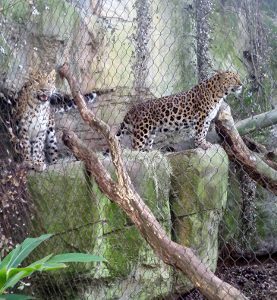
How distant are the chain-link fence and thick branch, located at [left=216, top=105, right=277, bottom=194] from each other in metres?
0.01

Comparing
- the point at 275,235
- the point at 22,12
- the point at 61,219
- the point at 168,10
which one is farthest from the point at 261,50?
the point at 61,219

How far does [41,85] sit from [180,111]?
1257 mm

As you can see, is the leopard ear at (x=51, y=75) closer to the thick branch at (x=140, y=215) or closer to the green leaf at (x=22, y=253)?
the thick branch at (x=140, y=215)

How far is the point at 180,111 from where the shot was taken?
544 centimetres

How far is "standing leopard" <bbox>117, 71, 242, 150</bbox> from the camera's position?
5.34 metres

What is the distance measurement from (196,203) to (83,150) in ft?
3.65

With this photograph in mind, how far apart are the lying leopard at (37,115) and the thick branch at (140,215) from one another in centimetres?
90

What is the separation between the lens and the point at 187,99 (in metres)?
5.46

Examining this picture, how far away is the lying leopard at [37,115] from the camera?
489 cm

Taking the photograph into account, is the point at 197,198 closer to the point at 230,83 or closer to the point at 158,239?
the point at 230,83

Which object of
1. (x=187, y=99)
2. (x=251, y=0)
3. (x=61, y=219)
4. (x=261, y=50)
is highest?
(x=251, y=0)

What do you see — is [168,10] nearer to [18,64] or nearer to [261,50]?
[261,50]

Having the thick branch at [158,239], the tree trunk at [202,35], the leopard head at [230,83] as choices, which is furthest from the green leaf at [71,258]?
the tree trunk at [202,35]

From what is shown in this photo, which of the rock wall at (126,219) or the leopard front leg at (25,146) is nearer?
the rock wall at (126,219)
